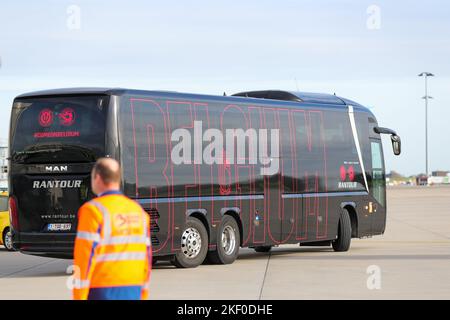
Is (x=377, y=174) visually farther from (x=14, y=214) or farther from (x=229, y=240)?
(x=14, y=214)

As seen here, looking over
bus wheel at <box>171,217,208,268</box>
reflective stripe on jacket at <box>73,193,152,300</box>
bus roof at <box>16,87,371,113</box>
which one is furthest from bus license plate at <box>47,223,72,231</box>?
reflective stripe on jacket at <box>73,193,152,300</box>

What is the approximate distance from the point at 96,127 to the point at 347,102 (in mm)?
8650

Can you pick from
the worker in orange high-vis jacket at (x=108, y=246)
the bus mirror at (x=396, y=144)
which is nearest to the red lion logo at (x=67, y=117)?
the worker in orange high-vis jacket at (x=108, y=246)

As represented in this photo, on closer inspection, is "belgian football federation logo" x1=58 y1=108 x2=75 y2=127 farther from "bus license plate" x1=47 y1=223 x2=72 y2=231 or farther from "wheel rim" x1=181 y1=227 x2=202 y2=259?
"wheel rim" x1=181 y1=227 x2=202 y2=259

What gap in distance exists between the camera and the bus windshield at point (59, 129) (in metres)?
18.3

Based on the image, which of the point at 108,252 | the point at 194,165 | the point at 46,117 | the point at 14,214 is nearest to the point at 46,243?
the point at 14,214

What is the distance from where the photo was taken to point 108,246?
785 cm

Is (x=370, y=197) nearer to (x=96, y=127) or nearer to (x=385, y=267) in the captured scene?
(x=385, y=267)

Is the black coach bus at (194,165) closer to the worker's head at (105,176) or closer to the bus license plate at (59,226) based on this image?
the bus license plate at (59,226)

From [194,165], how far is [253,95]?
15.1 feet

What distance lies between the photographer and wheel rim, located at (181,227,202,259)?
19.9 m

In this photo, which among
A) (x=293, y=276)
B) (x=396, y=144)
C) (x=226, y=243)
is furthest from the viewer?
(x=396, y=144)

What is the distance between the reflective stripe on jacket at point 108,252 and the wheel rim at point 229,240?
13.0m

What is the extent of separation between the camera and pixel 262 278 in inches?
709
